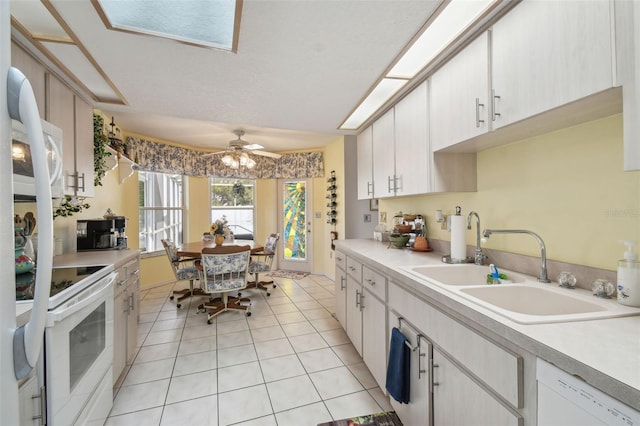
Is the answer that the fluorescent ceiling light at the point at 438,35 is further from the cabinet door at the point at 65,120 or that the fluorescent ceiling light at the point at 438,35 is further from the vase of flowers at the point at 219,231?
the vase of flowers at the point at 219,231

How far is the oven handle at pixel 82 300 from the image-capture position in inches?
44.0

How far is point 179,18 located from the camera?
4.71 feet

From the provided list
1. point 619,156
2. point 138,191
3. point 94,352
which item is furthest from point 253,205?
point 619,156

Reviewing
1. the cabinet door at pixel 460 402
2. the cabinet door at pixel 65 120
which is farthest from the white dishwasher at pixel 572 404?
the cabinet door at pixel 65 120

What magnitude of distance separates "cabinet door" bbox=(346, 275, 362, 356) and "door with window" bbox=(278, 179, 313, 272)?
3.01 metres

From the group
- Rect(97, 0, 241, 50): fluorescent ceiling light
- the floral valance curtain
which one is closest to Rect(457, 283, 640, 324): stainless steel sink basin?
Rect(97, 0, 241, 50): fluorescent ceiling light

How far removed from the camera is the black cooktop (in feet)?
4.00

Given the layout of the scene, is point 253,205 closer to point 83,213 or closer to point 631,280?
point 83,213

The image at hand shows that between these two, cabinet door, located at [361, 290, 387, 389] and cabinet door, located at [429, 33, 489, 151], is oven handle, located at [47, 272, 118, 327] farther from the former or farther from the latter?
cabinet door, located at [429, 33, 489, 151]

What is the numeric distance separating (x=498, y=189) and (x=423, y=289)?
927mm

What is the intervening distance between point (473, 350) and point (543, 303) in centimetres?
54

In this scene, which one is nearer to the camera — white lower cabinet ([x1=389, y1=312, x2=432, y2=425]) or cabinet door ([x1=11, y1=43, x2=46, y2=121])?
white lower cabinet ([x1=389, y1=312, x2=432, y2=425])

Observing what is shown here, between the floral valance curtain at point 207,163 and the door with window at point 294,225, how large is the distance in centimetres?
29

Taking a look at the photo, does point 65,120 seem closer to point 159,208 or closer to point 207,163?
point 159,208
